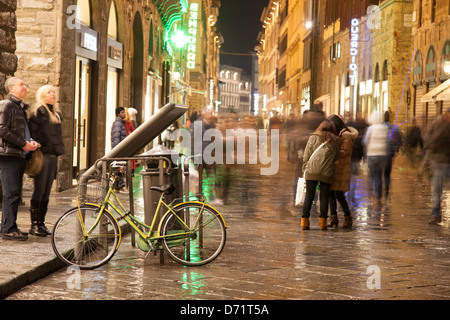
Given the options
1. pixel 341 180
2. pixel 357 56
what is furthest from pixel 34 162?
pixel 357 56

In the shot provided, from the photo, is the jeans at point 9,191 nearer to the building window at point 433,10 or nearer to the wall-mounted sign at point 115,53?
the wall-mounted sign at point 115,53

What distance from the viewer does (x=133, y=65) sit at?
23.0 meters

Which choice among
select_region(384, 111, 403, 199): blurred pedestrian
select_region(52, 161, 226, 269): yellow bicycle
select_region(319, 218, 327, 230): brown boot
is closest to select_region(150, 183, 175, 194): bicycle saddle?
select_region(52, 161, 226, 269): yellow bicycle

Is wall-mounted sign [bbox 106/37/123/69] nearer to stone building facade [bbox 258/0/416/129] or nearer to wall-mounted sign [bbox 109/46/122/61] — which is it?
wall-mounted sign [bbox 109/46/122/61]

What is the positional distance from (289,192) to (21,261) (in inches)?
360

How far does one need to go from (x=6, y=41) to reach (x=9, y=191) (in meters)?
3.40

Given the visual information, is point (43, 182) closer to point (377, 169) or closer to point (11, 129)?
point (11, 129)

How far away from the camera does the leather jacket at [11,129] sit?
8.22 metres

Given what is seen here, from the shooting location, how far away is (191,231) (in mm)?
7598

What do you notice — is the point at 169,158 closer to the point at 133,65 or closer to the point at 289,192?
the point at 289,192

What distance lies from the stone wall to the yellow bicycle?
4.01 meters

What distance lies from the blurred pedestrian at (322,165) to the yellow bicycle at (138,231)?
2834 mm

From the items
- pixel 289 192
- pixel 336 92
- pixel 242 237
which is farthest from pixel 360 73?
pixel 242 237

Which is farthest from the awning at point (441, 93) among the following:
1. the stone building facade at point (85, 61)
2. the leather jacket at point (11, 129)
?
the leather jacket at point (11, 129)
